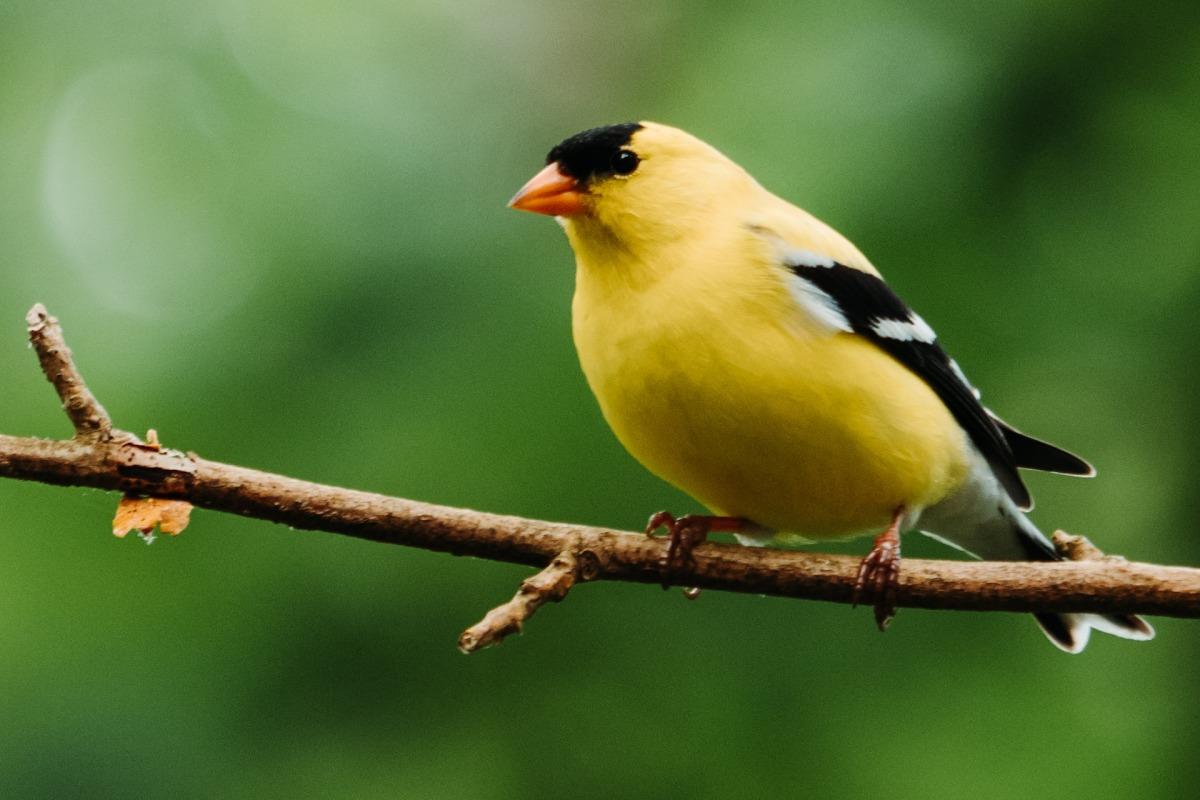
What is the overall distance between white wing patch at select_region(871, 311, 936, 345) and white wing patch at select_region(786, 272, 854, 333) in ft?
0.55

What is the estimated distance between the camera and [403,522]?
99.0 inches

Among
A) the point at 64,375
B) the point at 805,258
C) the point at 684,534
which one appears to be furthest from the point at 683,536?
the point at 64,375

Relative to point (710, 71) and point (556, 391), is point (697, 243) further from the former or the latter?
point (710, 71)

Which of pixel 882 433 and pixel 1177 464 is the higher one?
pixel 1177 464

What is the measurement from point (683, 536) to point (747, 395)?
1.14 feet

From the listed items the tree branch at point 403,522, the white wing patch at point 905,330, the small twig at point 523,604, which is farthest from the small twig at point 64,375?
the white wing patch at point 905,330

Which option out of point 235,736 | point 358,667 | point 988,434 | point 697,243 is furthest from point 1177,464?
point 235,736

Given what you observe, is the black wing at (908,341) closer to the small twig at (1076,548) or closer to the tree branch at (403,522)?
the small twig at (1076,548)

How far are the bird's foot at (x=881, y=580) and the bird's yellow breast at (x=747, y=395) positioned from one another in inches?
10.2

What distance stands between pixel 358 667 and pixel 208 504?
2.11 meters

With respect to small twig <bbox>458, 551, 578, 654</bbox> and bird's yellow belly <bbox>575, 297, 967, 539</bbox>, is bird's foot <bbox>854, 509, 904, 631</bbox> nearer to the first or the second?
bird's yellow belly <bbox>575, 297, 967, 539</bbox>

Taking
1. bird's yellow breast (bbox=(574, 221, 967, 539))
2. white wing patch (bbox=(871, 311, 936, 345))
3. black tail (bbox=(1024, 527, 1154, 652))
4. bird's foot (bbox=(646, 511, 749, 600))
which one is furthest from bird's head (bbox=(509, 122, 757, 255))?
black tail (bbox=(1024, 527, 1154, 652))

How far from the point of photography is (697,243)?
3.18 meters

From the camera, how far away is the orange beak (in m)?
3.29
